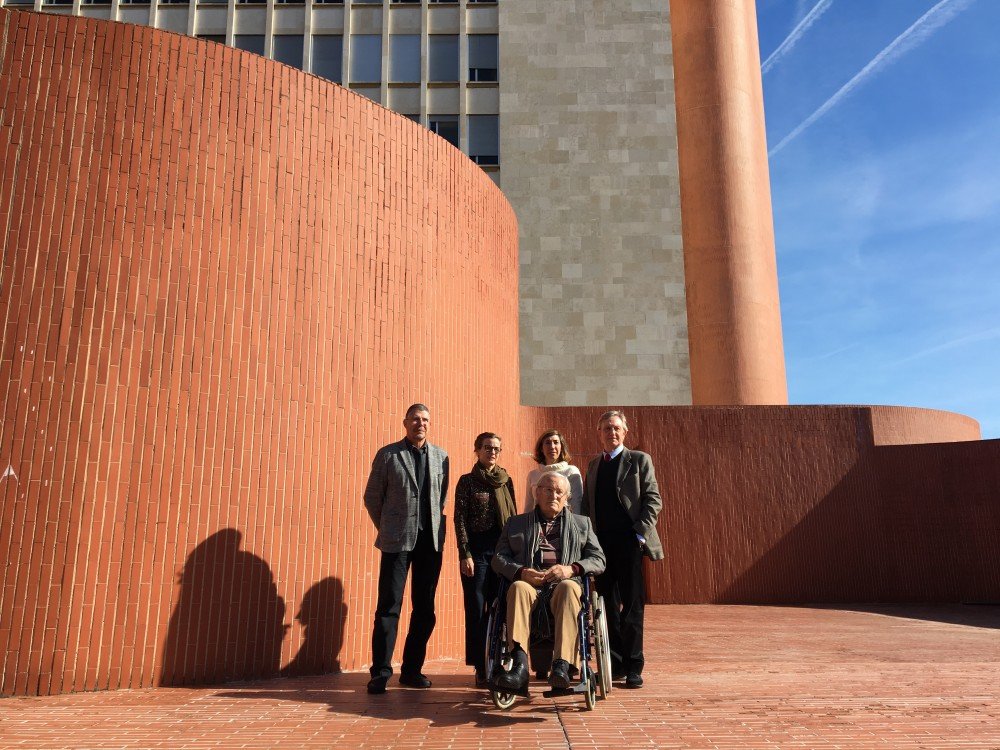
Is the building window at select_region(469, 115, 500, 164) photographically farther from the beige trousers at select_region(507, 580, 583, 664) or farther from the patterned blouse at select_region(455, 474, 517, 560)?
the beige trousers at select_region(507, 580, 583, 664)

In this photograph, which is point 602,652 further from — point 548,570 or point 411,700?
point 411,700

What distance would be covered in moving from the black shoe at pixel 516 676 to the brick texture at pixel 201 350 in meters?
2.03

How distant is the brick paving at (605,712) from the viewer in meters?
3.58

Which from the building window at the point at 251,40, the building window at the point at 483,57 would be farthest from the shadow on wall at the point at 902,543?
the building window at the point at 251,40

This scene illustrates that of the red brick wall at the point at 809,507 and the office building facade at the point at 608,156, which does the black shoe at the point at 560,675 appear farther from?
the office building facade at the point at 608,156

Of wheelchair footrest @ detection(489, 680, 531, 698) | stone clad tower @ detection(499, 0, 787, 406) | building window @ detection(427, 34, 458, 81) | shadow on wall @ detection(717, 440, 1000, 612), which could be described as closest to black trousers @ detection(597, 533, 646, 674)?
wheelchair footrest @ detection(489, 680, 531, 698)

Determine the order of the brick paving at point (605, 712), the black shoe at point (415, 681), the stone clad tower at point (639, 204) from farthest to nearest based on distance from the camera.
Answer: the stone clad tower at point (639, 204), the black shoe at point (415, 681), the brick paving at point (605, 712)

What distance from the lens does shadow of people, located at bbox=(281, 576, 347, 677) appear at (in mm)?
5508

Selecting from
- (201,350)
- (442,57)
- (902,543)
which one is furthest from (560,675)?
(442,57)

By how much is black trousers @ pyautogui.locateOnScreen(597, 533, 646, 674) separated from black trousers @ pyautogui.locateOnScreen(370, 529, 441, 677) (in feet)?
3.72

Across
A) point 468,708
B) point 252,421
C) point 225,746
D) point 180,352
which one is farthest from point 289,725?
point 180,352

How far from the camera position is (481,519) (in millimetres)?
5227

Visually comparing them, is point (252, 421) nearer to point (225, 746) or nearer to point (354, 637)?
point (354, 637)

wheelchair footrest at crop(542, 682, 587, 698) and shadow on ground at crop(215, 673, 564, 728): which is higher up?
wheelchair footrest at crop(542, 682, 587, 698)
